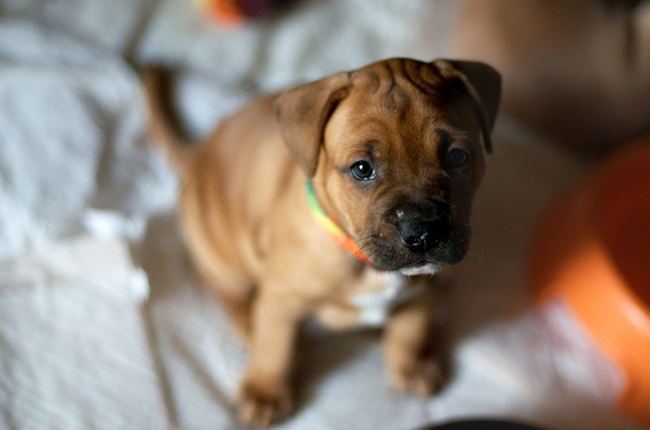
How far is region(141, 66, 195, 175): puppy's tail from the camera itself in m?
2.40

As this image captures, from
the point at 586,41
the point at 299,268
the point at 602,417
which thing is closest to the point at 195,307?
the point at 299,268

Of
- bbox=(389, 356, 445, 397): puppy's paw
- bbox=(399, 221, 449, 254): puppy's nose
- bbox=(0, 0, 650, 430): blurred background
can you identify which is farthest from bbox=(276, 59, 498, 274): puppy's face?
bbox=(389, 356, 445, 397): puppy's paw

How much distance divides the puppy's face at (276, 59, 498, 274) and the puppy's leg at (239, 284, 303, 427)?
0.46 m

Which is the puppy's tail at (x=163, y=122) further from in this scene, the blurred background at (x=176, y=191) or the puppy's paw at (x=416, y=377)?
the puppy's paw at (x=416, y=377)

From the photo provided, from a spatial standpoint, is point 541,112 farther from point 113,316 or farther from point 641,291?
point 113,316

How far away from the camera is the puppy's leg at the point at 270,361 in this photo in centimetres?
179

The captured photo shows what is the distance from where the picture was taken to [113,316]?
7.13ft

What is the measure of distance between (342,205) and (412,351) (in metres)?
0.77

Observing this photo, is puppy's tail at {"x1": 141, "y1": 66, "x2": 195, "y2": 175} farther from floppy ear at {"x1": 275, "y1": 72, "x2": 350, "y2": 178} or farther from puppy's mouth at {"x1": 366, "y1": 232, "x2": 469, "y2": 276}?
puppy's mouth at {"x1": 366, "y1": 232, "x2": 469, "y2": 276}

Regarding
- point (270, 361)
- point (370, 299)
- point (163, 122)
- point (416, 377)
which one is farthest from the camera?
point (163, 122)

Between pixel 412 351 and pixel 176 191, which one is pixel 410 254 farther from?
pixel 176 191

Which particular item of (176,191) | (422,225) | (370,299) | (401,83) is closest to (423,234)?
(422,225)

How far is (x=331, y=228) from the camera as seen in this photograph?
1.57 metres

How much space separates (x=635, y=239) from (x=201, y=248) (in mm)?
1654
